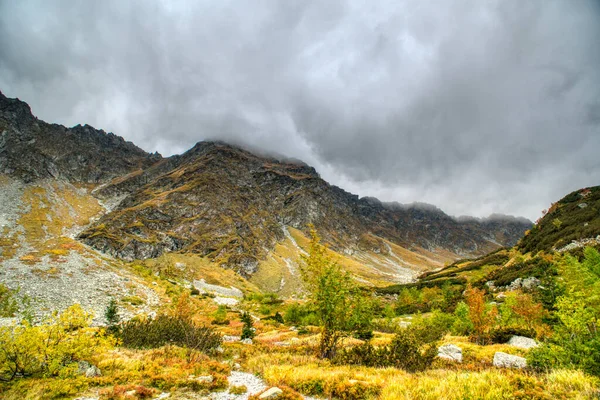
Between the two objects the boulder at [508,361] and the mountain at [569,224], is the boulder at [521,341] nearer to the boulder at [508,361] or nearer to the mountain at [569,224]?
the boulder at [508,361]

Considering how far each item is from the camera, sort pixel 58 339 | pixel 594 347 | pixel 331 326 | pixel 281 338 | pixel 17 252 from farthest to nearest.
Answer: pixel 17 252 < pixel 281 338 < pixel 331 326 < pixel 58 339 < pixel 594 347

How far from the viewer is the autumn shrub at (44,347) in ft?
34.4

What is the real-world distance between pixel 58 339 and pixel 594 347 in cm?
2099

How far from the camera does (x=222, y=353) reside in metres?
20.3

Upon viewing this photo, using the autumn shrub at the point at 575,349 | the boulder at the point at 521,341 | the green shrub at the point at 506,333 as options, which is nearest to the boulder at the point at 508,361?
the autumn shrub at the point at 575,349

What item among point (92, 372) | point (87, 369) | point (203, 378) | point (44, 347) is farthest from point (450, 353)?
point (44, 347)

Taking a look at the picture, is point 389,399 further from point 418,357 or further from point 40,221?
point 40,221

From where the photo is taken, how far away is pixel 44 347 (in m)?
10.6

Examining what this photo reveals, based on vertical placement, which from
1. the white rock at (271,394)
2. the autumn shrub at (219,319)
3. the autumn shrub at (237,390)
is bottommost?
the autumn shrub at (219,319)

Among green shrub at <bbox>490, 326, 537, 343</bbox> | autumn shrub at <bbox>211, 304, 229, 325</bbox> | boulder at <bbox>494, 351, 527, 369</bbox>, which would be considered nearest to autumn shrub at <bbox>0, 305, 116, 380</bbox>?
boulder at <bbox>494, 351, 527, 369</bbox>

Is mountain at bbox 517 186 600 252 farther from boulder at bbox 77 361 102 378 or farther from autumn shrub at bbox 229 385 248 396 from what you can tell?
boulder at bbox 77 361 102 378

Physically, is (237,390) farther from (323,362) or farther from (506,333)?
(506,333)

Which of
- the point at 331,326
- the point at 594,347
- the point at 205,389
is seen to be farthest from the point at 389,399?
the point at 331,326

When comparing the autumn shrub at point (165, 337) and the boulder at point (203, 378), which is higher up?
the boulder at point (203, 378)
